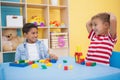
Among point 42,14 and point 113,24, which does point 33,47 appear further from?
point 42,14

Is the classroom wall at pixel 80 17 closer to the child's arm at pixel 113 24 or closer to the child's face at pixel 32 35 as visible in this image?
the child's face at pixel 32 35

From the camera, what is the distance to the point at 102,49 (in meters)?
1.58

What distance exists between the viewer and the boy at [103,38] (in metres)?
1.55

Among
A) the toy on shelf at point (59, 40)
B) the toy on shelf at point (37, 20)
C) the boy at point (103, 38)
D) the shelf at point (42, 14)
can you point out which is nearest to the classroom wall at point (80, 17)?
the shelf at point (42, 14)

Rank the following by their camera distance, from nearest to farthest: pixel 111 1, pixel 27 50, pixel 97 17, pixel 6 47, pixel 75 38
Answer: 1. pixel 97 17
2. pixel 27 50
3. pixel 6 47
4. pixel 75 38
5. pixel 111 1

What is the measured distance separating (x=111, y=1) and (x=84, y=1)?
709 millimetres

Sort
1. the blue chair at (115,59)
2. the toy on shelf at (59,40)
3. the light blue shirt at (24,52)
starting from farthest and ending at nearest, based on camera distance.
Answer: the toy on shelf at (59,40) → the light blue shirt at (24,52) → the blue chair at (115,59)

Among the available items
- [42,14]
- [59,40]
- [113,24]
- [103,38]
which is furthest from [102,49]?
[42,14]

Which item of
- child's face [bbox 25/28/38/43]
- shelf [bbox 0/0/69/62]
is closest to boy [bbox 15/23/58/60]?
child's face [bbox 25/28/38/43]

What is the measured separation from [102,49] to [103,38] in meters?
0.10

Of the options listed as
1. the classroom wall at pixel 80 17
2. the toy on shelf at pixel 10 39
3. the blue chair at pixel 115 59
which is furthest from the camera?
the classroom wall at pixel 80 17

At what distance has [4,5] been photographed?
2.83 m

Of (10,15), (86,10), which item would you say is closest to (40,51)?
(10,15)

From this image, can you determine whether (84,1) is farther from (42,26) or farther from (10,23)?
(10,23)
